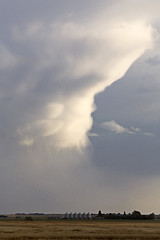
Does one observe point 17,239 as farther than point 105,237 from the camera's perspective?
No

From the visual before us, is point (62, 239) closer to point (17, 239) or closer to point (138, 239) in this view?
point (17, 239)

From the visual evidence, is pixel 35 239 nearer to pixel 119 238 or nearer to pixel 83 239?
pixel 83 239

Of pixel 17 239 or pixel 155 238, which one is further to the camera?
pixel 155 238

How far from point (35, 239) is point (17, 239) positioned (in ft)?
9.08

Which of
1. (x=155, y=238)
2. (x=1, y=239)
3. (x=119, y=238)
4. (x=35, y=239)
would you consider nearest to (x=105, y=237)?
(x=119, y=238)

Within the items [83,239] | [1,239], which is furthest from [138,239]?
[1,239]

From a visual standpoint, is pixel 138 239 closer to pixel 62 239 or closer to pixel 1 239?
pixel 62 239

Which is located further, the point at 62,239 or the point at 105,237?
the point at 105,237

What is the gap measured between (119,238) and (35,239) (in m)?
13.4

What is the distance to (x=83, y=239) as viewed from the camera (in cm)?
5144

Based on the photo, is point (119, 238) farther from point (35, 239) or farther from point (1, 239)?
point (1, 239)

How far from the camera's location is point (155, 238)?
184ft

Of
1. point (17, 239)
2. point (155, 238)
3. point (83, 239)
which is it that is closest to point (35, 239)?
point (17, 239)

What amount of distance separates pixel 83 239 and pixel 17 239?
387 inches
